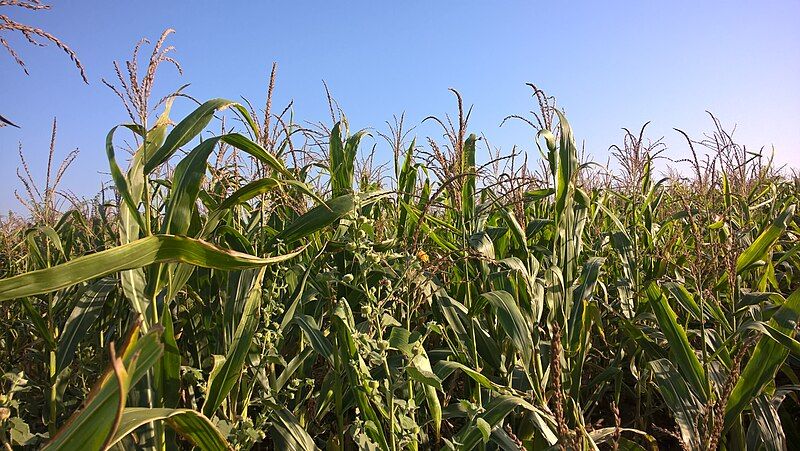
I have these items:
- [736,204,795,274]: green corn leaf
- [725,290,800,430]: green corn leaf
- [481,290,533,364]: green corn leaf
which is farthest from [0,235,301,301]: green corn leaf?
[736,204,795,274]: green corn leaf

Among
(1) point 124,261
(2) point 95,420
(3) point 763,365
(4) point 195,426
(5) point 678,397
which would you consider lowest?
(5) point 678,397

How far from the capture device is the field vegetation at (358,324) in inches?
42.0

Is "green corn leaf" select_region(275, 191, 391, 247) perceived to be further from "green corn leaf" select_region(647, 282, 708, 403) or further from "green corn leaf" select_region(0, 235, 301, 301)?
"green corn leaf" select_region(647, 282, 708, 403)

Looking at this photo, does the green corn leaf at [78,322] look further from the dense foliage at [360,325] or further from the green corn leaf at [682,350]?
the green corn leaf at [682,350]

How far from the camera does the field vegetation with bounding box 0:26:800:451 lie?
107 cm

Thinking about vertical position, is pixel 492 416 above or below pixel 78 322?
below

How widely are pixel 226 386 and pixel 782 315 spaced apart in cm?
156

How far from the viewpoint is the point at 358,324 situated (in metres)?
1.62

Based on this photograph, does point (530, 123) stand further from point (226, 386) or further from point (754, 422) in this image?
point (226, 386)

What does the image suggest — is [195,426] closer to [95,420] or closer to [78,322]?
[95,420]

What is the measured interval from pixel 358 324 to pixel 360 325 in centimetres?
19

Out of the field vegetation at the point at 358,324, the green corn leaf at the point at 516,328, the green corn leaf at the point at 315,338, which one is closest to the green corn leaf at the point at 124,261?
the field vegetation at the point at 358,324

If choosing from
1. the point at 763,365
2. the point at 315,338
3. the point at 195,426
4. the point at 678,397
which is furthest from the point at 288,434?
the point at 763,365

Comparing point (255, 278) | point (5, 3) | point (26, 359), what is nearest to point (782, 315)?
point (255, 278)
